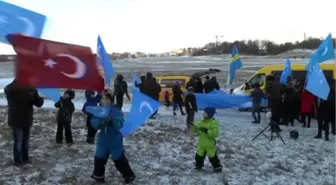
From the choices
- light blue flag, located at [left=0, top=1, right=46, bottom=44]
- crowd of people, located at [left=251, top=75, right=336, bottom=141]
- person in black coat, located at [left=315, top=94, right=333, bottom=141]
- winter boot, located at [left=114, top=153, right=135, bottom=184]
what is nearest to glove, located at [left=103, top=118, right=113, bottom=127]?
winter boot, located at [left=114, top=153, right=135, bottom=184]

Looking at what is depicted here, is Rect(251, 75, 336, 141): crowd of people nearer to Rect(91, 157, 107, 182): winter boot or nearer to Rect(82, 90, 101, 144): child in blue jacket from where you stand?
Rect(82, 90, 101, 144): child in blue jacket

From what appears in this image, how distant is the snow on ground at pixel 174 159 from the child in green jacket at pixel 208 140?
0.21 m

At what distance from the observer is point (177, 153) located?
10781 millimetres

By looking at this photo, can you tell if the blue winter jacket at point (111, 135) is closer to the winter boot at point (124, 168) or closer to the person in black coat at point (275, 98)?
the winter boot at point (124, 168)

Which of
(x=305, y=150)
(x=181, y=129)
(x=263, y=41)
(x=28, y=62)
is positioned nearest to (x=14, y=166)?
(x=28, y=62)

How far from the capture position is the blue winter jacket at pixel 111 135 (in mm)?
7961

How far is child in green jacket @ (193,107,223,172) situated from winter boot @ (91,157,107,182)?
2.13 metres

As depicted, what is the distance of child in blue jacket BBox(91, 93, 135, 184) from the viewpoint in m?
7.96

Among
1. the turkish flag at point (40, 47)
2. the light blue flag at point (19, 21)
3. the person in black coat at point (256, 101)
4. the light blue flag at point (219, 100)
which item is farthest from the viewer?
the light blue flag at point (219, 100)

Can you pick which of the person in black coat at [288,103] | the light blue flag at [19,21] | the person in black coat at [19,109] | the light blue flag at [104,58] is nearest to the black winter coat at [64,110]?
the light blue flag at [104,58]

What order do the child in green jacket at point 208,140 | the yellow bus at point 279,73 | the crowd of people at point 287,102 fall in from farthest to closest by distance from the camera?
the yellow bus at point 279,73 < the crowd of people at point 287,102 < the child in green jacket at point 208,140

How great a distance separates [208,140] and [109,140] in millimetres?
2253

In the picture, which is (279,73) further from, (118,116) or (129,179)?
(118,116)

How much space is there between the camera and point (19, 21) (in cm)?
720
